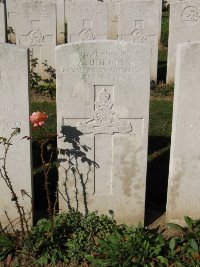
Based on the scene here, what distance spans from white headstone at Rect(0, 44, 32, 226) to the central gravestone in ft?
1.11

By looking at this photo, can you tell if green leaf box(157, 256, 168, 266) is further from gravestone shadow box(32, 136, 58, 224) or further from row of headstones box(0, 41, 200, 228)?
gravestone shadow box(32, 136, 58, 224)

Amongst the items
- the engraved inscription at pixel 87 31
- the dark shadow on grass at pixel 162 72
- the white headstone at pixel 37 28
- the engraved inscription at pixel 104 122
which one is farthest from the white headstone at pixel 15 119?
the dark shadow on grass at pixel 162 72

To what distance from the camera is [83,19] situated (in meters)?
10.1

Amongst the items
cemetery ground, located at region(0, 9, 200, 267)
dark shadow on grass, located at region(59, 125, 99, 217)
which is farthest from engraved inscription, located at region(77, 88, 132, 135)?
cemetery ground, located at region(0, 9, 200, 267)

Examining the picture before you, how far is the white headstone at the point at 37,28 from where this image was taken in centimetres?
982

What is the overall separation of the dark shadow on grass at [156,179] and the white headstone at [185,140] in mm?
405

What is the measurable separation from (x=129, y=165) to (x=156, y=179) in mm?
1425

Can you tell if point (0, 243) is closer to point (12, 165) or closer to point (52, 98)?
point (12, 165)

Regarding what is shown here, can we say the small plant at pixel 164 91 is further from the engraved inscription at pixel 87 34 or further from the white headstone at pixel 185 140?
the white headstone at pixel 185 140

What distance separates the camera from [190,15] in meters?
10.1

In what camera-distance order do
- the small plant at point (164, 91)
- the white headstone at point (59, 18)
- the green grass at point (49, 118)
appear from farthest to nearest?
1. the white headstone at point (59, 18)
2. the small plant at point (164, 91)
3. the green grass at point (49, 118)

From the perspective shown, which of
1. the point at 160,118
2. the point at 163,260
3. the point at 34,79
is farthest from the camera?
the point at 34,79

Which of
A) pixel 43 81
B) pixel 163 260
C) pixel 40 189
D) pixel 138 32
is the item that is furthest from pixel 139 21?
pixel 163 260

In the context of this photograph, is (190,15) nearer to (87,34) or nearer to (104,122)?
(87,34)
